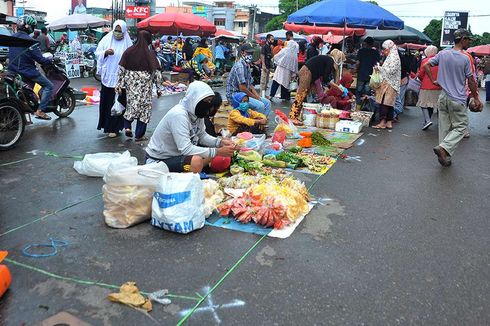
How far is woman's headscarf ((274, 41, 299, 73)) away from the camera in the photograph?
1214 cm

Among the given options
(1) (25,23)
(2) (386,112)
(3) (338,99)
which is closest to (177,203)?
(1) (25,23)

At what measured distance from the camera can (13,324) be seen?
251 centimetres

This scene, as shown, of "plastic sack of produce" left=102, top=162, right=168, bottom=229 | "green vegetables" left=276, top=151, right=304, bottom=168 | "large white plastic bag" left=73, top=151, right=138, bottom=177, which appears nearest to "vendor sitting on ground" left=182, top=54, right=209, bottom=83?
"green vegetables" left=276, top=151, right=304, bottom=168

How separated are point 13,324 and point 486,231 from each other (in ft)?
13.2

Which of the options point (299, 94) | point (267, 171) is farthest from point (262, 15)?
point (267, 171)

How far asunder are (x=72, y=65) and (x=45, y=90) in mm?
10015

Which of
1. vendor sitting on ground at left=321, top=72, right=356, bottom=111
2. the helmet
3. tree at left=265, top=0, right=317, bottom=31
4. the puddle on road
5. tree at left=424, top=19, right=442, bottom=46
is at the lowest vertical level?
the puddle on road

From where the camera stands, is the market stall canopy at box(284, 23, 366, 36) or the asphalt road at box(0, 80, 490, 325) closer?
the asphalt road at box(0, 80, 490, 325)

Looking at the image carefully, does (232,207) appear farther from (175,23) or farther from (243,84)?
(175,23)

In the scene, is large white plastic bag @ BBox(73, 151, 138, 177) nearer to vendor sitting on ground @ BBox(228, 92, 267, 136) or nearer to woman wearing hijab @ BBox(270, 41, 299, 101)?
vendor sitting on ground @ BBox(228, 92, 267, 136)

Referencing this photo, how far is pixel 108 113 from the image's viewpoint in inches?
300

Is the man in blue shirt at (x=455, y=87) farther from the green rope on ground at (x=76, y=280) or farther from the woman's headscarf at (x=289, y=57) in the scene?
the woman's headscarf at (x=289, y=57)

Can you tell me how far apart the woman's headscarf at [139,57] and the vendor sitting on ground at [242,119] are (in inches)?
60.9

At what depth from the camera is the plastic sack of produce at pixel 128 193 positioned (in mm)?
3768
